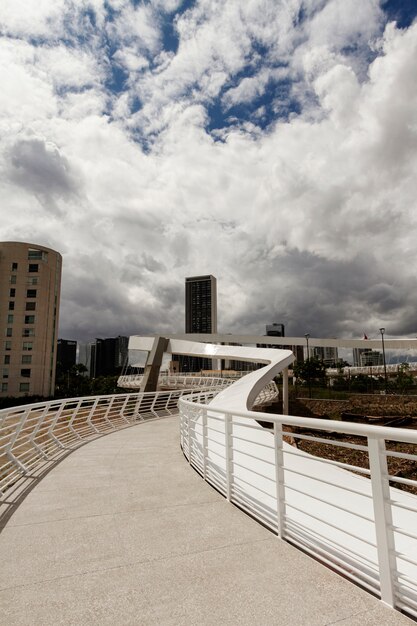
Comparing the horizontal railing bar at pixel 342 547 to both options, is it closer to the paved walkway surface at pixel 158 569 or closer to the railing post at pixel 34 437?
the paved walkway surface at pixel 158 569

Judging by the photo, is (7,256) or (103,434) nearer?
(103,434)

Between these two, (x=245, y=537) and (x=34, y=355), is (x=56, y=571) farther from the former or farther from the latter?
(x=34, y=355)

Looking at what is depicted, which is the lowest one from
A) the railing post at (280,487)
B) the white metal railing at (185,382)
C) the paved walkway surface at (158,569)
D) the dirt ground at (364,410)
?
the dirt ground at (364,410)

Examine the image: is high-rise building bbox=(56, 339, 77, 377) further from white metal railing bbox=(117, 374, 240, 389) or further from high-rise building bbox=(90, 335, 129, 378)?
white metal railing bbox=(117, 374, 240, 389)

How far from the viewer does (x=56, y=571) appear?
10.3 ft

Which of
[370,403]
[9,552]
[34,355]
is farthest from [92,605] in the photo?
[34,355]

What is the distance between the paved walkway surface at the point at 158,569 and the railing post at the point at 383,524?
0.43 ft

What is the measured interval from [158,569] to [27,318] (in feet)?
192

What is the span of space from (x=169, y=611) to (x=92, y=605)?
0.55 m

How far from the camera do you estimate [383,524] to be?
2.55 m

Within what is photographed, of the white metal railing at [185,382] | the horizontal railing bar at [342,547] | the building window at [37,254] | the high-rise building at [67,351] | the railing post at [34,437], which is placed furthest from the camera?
the high-rise building at [67,351]

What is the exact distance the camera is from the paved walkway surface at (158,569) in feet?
8.17

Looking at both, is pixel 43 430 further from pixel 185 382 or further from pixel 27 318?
pixel 27 318

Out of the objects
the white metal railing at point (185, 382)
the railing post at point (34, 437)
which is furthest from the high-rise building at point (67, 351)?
the railing post at point (34, 437)
